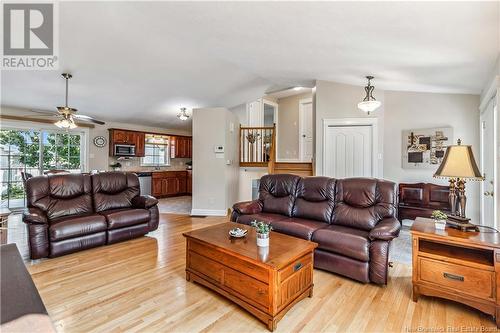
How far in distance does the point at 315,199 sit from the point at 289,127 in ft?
17.7

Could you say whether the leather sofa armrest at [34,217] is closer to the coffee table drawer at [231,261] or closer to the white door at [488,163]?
the coffee table drawer at [231,261]

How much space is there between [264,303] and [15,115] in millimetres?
7121

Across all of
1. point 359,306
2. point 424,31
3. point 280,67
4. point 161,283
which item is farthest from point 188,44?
point 359,306

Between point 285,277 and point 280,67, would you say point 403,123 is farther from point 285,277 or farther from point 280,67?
point 285,277

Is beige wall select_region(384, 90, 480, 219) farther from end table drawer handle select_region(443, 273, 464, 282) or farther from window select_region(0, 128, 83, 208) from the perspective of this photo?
window select_region(0, 128, 83, 208)

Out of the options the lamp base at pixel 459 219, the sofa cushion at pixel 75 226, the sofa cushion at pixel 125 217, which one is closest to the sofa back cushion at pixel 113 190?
the sofa cushion at pixel 125 217

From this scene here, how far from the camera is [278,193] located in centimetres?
385

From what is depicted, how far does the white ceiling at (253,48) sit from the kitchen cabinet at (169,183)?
117 inches

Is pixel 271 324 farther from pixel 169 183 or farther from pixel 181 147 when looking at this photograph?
pixel 181 147

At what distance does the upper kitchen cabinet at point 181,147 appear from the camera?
359 inches

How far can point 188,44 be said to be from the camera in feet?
12.7

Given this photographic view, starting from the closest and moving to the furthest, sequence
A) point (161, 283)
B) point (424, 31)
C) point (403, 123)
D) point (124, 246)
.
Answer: point (424, 31) < point (161, 283) < point (124, 246) < point (403, 123)

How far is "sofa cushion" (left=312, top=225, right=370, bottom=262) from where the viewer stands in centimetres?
255

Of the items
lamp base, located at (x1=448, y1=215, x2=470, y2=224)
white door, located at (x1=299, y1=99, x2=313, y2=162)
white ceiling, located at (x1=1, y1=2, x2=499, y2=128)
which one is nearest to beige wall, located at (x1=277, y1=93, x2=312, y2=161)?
white door, located at (x1=299, y1=99, x2=313, y2=162)
